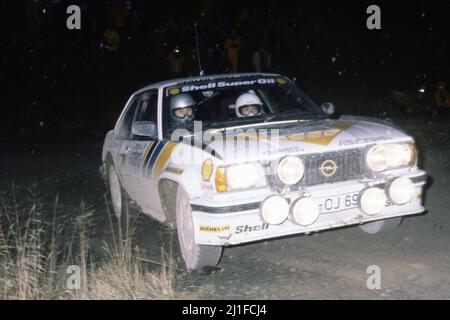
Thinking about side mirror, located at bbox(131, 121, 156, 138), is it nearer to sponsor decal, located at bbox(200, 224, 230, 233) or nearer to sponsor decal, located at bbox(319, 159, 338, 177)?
sponsor decal, located at bbox(200, 224, 230, 233)

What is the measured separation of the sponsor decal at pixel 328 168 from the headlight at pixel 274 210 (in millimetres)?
491

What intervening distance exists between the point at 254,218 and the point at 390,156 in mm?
1293

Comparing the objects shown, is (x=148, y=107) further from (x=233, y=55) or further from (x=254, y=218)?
(x=233, y=55)

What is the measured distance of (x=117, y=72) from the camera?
20734 millimetres

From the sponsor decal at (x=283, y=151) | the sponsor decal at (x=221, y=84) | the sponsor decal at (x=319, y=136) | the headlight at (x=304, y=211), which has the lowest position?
the headlight at (x=304, y=211)

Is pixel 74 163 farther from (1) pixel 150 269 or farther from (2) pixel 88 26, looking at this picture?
(2) pixel 88 26

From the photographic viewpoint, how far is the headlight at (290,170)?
5129 mm

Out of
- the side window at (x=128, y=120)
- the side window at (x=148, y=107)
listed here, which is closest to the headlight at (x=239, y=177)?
the side window at (x=148, y=107)

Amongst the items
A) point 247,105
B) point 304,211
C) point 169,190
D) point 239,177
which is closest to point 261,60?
point 247,105

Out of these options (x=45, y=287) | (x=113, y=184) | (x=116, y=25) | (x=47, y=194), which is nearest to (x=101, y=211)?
(x=113, y=184)

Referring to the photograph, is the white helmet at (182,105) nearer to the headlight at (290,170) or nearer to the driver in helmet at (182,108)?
the driver in helmet at (182,108)

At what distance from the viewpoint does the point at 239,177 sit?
513 centimetres

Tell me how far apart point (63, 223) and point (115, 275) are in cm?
290

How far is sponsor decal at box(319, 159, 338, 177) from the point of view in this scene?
209 inches
